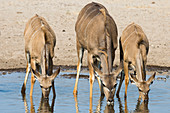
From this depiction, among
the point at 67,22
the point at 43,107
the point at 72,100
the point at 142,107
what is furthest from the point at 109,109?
the point at 67,22

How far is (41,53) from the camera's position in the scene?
9266mm

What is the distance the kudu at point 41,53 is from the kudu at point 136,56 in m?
1.70

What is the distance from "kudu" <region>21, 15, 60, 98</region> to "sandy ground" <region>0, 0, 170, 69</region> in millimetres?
4241

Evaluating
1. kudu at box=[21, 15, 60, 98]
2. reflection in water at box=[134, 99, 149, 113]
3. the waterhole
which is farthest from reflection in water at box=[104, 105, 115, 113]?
kudu at box=[21, 15, 60, 98]

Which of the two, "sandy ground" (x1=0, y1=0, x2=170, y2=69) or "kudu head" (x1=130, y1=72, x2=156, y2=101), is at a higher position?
"kudu head" (x1=130, y1=72, x2=156, y2=101)

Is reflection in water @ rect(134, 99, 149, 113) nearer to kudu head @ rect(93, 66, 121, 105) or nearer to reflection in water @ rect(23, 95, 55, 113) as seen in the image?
kudu head @ rect(93, 66, 121, 105)

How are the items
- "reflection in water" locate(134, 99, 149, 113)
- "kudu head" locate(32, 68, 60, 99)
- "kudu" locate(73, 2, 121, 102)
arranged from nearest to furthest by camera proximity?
"reflection in water" locate(134, 99, 149, 113)
"kudu" locate(73, 2, 121, 102)
"kudu head" locate(32, 68, 60, 99)

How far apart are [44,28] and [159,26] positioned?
12605mm

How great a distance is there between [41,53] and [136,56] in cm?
211

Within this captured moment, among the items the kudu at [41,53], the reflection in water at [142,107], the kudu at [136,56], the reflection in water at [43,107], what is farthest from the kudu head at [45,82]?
the reflection in water at [142,107]

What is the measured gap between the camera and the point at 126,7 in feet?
87.4

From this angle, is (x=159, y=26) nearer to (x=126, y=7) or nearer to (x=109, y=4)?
(x=126, y=7)

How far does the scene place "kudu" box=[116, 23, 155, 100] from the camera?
28.9 feet

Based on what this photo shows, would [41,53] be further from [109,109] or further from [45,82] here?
[109,109]
